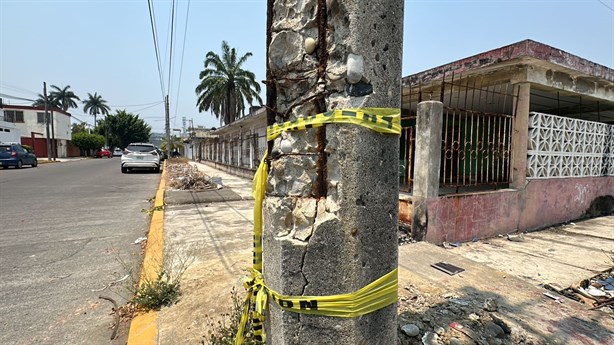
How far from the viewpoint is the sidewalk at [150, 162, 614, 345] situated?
238 cm

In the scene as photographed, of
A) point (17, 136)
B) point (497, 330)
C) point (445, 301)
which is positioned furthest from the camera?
point (17, 136)

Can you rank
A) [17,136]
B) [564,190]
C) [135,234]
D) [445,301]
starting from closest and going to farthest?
[445,301]
[135,234]
[564,190]
[17,136]

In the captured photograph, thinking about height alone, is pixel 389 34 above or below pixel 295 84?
above

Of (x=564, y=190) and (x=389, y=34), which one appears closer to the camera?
(x=389, y=34)

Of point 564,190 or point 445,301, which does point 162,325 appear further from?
point 564,190

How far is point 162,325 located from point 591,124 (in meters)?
8.70

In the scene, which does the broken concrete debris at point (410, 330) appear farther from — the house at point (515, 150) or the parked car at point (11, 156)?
the parked car at point (11, 156)

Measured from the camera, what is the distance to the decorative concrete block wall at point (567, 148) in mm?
5566

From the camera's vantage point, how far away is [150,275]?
10.2 ft

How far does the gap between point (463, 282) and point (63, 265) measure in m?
4.59

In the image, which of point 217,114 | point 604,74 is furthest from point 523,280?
point 217,114

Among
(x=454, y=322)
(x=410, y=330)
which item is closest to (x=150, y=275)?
(x=410, y=330)

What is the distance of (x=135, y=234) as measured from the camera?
5.01m

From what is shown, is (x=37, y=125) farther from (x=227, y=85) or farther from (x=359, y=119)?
(x=359, y=119)
